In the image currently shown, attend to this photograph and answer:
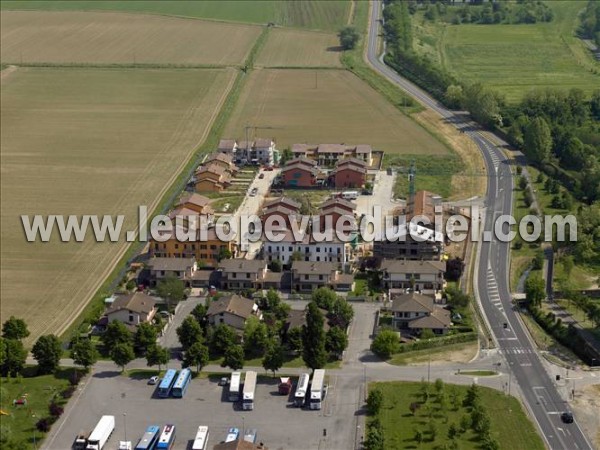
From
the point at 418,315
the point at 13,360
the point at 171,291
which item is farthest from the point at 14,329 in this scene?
the point at 418,315

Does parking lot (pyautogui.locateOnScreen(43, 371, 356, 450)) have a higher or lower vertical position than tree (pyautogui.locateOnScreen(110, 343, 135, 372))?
lower

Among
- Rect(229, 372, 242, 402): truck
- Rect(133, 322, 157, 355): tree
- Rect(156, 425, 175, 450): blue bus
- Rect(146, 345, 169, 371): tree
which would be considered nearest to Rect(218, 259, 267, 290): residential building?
Rect(133, 322, 157, 355): tree

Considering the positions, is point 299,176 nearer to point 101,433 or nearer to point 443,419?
point 443,419

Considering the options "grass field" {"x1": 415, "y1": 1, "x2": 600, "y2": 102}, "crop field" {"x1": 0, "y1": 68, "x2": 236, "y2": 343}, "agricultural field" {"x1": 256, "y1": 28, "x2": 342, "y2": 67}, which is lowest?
"crop field" {"x1": 0, "y1": 68, "x2": 236, "y2": 343}

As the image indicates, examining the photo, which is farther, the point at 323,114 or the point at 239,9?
the point at 239,9

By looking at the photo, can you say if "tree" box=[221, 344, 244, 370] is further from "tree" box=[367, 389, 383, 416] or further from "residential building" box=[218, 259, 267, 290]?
"residential building" box=[218, 259, 267, 290]

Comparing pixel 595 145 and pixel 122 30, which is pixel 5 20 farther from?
pixel 595 145

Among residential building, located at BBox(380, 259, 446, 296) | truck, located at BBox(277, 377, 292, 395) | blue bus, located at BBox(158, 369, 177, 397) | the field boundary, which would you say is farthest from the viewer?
residential building, located at BBox(380, 259, 446, 296)
